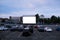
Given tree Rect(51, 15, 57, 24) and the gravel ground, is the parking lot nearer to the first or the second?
the gravel ground

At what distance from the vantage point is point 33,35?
16.4 feet

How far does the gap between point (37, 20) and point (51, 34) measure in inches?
33.2

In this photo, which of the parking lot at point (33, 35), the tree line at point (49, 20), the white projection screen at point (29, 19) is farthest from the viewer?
the parking lot at point (33, 35)

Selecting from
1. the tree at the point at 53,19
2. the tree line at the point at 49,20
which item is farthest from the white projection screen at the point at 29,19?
the tree at the point at 53,19

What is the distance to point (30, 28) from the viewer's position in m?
4.71

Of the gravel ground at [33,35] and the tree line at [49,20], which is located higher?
the tree line at [49,20]

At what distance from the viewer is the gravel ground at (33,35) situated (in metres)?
4.86

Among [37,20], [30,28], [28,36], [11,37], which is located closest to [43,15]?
[37,20]

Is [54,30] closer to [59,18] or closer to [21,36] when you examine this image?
[59,18]

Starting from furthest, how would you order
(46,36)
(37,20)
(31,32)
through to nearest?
(46,36) < (31,32) < (37,20)

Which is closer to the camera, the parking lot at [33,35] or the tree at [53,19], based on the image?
the tree at [53,19]

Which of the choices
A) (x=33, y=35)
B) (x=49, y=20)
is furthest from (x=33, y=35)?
(x=49, y=20)

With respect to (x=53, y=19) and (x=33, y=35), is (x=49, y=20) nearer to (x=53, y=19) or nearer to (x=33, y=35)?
(x=53, y=19)

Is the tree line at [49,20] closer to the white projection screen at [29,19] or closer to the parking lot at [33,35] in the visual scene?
the white projection screen at [29,19]
